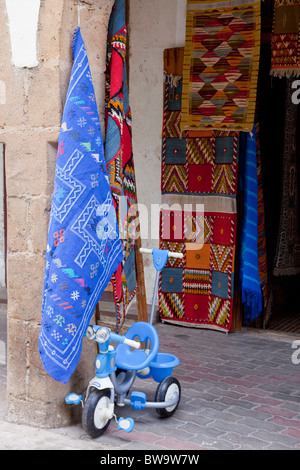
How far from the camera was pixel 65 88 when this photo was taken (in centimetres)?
355

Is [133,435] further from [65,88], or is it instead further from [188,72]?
[188,72]

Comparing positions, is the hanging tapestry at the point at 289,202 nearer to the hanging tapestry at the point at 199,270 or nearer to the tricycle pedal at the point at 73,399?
the hanging tapestry at the point at 199,270

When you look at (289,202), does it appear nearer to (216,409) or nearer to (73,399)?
(216,409)

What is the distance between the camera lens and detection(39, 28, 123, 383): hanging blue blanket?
130 inches

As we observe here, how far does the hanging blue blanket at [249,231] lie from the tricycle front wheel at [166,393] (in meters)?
2.34

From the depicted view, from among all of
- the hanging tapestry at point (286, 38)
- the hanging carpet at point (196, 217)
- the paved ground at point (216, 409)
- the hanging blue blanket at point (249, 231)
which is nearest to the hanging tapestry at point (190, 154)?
the hanging carpet at point (196, 217)

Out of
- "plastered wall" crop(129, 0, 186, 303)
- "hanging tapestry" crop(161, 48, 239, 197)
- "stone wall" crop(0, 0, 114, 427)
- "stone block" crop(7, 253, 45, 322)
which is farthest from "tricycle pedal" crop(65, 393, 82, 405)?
"plastered wall" crop(129, 0, 186, 303)

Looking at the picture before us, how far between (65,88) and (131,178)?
1045mm

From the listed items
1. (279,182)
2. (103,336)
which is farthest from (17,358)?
(279,182)

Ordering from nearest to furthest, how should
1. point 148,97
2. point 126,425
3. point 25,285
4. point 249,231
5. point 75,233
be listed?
point 75,233 → point 126,425 → point 25,285 → point 249,231 → point 148,97

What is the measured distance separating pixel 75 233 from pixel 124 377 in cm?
104

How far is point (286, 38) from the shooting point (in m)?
5.51

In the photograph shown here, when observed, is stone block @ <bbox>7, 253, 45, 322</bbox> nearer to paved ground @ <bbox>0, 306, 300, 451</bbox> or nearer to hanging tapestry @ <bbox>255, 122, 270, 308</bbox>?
paved ground @ <bbox>0, 306, 300, 451</bbox>

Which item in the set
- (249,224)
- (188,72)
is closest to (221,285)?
(249,224)
